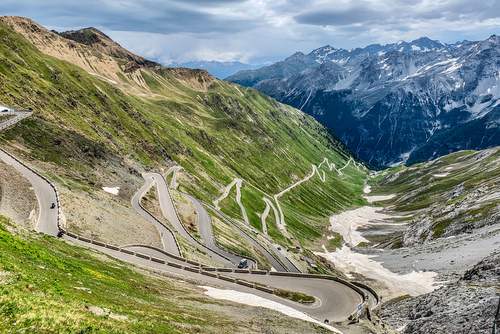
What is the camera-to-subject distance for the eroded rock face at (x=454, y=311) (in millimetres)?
58812

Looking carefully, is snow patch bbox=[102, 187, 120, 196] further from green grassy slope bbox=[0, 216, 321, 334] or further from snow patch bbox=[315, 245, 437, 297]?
snow patch bbox=[315, 245, 437, 297]

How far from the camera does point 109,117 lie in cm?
19588

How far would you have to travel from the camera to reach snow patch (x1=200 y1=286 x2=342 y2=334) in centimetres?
5647

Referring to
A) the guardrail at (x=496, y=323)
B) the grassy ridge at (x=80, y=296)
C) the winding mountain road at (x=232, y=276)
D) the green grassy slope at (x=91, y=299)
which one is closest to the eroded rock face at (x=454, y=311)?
the guardrail at (x=496, y=323)

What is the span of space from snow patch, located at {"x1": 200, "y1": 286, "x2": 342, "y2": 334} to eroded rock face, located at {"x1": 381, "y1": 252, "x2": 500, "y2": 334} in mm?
19037

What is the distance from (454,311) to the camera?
213ft

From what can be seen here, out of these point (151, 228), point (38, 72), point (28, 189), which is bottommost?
point (28, 189)

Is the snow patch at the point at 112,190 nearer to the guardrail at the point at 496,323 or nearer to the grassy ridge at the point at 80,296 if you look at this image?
the grassy ridge at the point at 80,296

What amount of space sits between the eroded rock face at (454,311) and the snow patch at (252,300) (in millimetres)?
19037

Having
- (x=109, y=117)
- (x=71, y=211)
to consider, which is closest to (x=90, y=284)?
(x=71, y=211)

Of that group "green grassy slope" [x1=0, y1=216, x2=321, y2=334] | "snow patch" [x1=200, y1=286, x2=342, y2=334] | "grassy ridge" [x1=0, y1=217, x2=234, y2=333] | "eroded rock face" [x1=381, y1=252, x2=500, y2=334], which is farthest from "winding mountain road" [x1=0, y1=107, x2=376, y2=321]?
"grassy ridge" [x1=0, y1=217, x2=234, y2=333]

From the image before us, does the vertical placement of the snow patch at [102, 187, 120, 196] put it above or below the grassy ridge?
above

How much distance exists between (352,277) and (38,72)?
465ft

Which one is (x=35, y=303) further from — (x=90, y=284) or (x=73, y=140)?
(x=73, y=140)
